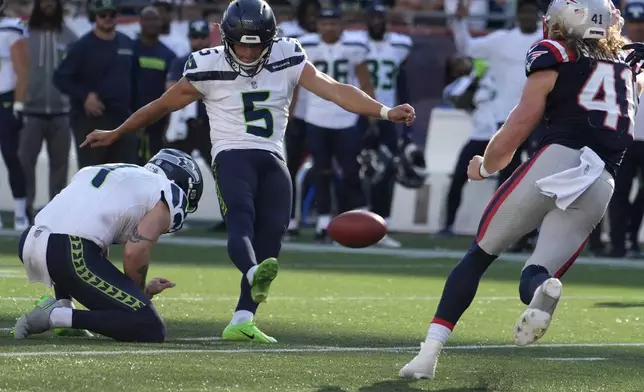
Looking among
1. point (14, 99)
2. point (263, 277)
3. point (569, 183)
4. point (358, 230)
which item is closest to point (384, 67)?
point (14, 99)

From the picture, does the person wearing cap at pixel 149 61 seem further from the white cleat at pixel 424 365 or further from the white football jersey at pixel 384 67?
the white cleat at pixel 424 365

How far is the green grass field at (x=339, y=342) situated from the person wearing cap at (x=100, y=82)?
199 centimetres

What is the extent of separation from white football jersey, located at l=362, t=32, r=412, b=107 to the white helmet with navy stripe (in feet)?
27.7

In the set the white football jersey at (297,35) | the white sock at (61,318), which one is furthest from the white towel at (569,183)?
the white football jersey at (297,35)

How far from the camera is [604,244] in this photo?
13.5 m

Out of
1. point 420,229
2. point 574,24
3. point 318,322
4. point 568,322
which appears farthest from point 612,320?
point 420,229

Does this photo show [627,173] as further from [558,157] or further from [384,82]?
[558,157]

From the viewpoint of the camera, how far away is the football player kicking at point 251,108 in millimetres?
6734

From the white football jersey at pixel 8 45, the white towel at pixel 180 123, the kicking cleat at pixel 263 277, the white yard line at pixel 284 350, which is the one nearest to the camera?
the white yard line at pixel 284 350

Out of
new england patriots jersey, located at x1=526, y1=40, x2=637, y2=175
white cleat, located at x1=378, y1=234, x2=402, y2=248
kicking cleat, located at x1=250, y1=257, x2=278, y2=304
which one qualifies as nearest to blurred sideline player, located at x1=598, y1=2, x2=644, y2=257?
white cleat, located at x1=378, y1=234, x2=402, y2=248

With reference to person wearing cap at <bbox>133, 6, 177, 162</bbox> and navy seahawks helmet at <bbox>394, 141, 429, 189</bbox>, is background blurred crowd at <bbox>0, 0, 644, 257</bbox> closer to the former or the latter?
person wearing cap at <bbox>133, 6, 177, 162</bbox>

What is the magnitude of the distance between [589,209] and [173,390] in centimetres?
167

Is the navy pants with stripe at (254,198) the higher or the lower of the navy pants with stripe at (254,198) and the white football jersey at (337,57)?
the higher

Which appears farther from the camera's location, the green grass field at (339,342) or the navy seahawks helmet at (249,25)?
the navy seahawks helmet at (249,25)
